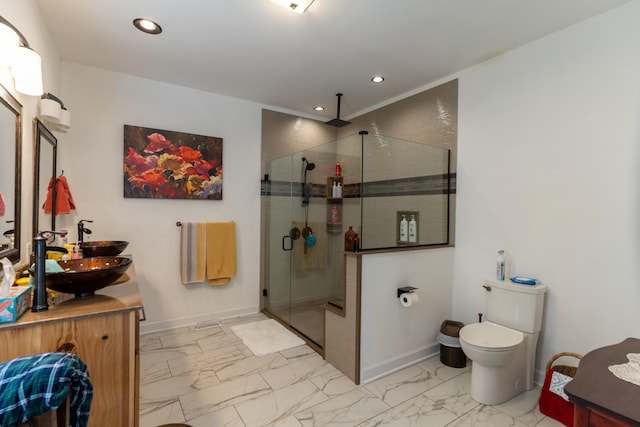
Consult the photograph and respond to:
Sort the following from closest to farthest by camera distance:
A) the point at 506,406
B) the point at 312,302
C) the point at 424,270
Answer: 1. the point at 506,406
2. the point at 424,270
3. the point at 312,302

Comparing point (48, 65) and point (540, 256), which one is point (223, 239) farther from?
point (540, 256)

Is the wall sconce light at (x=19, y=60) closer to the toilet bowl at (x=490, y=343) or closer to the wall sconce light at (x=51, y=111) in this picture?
the wall sconce light at (x=51, y=111)

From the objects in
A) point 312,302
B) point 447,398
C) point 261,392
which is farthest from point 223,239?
point 447,398

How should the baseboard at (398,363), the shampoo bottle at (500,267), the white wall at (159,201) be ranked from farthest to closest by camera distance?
1. the white wall at (159,201)
2. the shampoo bottle at (500,267)
3. the baseboard at (398,363)

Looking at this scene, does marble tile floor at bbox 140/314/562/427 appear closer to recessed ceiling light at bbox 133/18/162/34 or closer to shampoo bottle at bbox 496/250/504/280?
shampoo bottle at bbox 496/250/504/280

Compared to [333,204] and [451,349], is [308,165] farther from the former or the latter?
[451,349]

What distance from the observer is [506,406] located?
6.72 ft

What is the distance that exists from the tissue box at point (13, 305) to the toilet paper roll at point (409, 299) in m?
2.22

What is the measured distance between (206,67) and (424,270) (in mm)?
2680

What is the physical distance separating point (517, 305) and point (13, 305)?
2791mm

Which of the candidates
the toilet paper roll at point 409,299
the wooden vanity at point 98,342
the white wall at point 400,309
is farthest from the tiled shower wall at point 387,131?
the wooden vanity at point 98,342

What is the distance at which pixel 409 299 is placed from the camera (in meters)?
2.41

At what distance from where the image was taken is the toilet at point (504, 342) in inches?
79.1

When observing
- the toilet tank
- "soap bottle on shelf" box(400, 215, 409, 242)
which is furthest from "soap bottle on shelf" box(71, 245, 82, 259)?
the toilet tank
